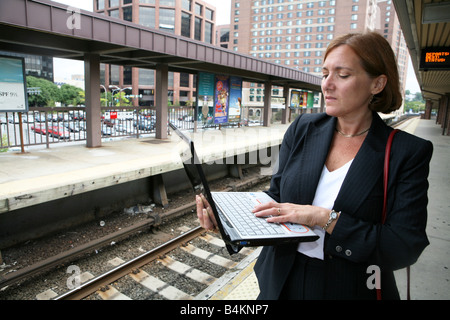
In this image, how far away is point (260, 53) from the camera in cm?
10656

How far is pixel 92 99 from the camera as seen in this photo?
32.7 feet

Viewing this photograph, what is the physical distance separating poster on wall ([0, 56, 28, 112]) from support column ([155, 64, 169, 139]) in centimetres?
507

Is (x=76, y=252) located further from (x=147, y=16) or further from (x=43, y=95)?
(x=147, y=16)

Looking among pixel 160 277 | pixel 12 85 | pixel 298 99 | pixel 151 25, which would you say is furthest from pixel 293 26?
pixel 160 277

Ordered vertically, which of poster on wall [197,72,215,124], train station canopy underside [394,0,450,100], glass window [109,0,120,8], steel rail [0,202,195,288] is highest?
glass window [109,0,120,8]

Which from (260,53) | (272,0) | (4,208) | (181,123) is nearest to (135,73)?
(260,53)

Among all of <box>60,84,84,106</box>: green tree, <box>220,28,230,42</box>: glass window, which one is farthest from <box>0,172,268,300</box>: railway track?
<box>220,28,230,42</box>: glass window

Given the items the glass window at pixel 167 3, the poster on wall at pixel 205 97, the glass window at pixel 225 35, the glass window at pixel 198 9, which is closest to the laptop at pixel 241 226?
the poster on wall at pixel 205 97

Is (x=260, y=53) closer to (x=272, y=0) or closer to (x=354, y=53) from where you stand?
(x=272, y=0)

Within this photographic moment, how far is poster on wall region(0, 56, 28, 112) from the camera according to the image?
7.61 m

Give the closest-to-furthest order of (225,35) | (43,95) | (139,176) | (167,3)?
Result: (139,176)
(43,95)
(167,3)
(225,35)

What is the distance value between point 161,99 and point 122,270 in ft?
29.0

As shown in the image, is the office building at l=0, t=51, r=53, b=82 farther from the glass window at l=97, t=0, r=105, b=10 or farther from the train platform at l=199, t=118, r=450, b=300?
the train platform at l=199, t=118, r=450, b=300

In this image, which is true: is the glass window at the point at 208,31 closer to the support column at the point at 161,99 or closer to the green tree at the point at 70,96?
the green tree at the point at 70,96
